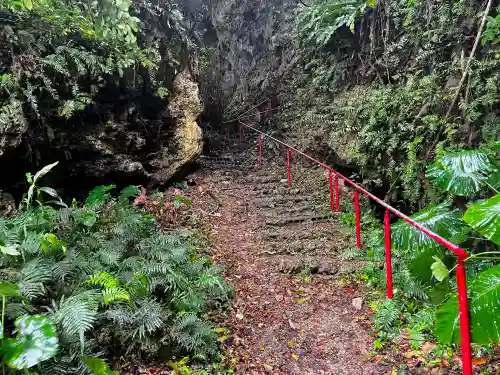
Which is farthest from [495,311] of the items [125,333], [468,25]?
[468,25]

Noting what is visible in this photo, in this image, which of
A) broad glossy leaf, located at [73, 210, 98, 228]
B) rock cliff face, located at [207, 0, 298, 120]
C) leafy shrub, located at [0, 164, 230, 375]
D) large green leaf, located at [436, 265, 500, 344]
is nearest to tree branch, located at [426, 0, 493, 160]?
large green leaf, located at [436, 265, 500, 344]

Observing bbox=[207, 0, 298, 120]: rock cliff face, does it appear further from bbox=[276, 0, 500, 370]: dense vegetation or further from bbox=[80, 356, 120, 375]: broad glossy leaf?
bbox=[80, 356, 120, 375]: broad glossy leaf

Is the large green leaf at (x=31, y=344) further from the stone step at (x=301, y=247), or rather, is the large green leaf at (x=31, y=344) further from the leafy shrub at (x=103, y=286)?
the stone step at (x=301, y=247)

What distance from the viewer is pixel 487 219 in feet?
7.37

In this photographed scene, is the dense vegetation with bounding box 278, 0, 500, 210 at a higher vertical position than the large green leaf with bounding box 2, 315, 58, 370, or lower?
higher

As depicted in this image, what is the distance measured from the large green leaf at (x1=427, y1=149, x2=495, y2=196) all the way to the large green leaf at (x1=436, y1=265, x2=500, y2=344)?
1051mm

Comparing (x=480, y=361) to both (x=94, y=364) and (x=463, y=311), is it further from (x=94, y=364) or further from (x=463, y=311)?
(x=94, y=364)

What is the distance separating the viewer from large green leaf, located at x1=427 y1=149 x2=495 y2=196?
10.0ft

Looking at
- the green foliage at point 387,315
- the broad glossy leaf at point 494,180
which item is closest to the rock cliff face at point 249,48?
the green foliage at point 387,315

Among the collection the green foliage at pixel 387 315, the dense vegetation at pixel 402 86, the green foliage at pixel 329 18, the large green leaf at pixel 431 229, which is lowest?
the green foliage at pixel 387 315

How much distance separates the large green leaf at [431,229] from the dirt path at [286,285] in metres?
1.03

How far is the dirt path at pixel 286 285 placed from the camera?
331 cm

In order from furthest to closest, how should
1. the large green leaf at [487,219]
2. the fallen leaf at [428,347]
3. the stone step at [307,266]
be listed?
1. the stone step at [307,266]
2. the fallen leaf at [428,347]
3. the large green leaf at [487,219]

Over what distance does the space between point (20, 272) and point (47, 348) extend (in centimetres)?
119
